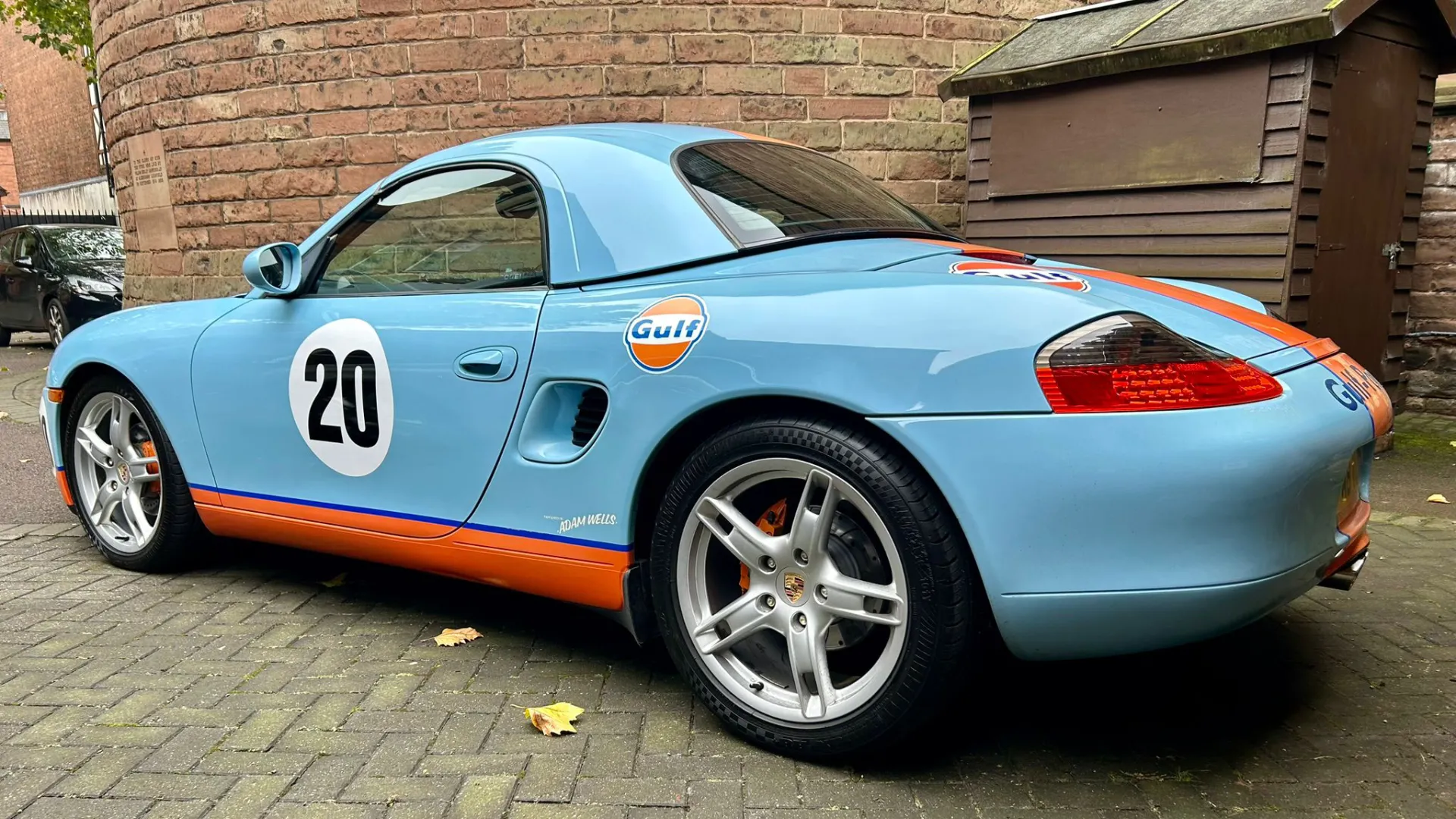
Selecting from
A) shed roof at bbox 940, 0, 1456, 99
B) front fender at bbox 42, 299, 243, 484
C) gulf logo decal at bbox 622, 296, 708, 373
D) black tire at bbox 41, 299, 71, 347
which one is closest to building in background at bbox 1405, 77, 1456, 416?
shed roof at bbox 940, 0, 1456, 99

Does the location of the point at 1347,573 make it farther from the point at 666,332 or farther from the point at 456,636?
the point at 456,636

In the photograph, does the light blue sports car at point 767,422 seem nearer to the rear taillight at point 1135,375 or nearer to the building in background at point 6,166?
the rear taillight at point 1135,375

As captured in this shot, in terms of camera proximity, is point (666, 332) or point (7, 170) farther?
point (7, 170)

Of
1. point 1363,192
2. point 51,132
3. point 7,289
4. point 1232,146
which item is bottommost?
point 7,289

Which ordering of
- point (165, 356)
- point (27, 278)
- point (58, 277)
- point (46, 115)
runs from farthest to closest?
1. point (46, 115)
2. point (27, 278)
3. point (58, 277)
4. point (165, 356)

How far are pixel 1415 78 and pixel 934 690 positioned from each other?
6.09m

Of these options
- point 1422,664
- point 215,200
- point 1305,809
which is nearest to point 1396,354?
point 1422,664

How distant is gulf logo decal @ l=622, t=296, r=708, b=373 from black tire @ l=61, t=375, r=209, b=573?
202 cm

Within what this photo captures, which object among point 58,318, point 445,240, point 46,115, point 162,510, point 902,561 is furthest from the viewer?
point 46,115

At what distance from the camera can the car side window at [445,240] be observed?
274cm

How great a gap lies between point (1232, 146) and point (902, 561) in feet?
15.3

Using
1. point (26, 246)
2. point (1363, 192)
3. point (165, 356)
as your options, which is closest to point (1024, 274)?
point (165, 356)

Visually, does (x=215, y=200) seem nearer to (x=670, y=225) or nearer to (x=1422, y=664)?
(x=670, y=225)

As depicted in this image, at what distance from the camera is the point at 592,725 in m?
2.40
